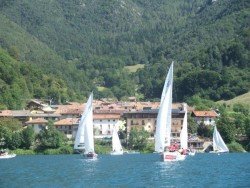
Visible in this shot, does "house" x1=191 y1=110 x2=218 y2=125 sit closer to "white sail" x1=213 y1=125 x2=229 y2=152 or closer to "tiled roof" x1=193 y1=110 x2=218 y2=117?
"tiled roof" x1=193 y1=110 x2=218 y2=117

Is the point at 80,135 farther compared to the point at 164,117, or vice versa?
the point at 80,135

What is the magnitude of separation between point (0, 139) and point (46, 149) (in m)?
7.33

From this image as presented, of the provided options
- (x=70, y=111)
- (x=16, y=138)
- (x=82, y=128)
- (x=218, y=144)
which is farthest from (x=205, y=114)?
(x=82, y=128)

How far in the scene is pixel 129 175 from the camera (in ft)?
217

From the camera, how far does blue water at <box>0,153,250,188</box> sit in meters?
58.2

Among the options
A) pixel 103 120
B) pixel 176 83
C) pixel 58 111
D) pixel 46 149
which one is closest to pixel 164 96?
pixel 46 149

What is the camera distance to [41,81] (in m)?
189

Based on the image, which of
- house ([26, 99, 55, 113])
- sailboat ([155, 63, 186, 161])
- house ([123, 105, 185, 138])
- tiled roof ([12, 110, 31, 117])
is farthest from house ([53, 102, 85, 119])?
sailboat ([155, 63, 186, 161])

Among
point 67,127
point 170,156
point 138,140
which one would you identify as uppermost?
point 67,127

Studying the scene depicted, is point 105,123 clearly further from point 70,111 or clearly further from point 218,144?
point 218,144

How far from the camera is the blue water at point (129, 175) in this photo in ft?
191

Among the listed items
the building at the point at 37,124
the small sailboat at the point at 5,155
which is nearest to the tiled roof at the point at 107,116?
the building at the point at 37,124

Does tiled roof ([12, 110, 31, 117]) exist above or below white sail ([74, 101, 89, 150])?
above

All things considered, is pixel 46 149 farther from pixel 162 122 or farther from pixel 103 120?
pixel 162 122
